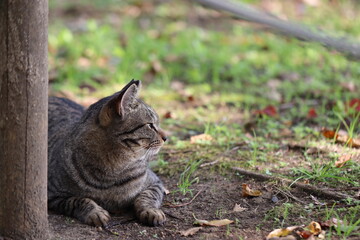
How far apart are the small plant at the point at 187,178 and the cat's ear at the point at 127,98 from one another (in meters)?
0.69

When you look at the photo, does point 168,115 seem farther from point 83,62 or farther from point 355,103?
point 83,62

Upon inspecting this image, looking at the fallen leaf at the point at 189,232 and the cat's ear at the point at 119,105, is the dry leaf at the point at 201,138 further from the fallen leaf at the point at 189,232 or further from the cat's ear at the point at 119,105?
the fallen leaf at the point at 189,232

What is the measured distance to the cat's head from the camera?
341 centimetres

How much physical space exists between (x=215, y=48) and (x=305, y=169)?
12.7 ft

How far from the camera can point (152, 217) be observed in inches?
131

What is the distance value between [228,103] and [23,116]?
3.30 meters

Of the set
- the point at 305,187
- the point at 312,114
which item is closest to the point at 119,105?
the point at 305,187

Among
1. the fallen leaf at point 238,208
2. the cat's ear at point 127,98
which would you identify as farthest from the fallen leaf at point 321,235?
the cat's ear at point 127,98

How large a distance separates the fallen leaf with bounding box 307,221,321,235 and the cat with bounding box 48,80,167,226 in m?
0.87

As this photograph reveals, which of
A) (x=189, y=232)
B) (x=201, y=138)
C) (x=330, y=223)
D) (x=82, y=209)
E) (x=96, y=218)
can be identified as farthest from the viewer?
(x=201, y=138)

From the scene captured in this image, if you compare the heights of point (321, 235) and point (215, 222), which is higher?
point (321, 235)

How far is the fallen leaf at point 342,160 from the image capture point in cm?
374

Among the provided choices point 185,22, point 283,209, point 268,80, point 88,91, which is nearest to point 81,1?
point 185,22

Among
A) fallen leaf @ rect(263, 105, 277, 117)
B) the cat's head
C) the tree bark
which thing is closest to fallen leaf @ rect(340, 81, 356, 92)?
fallen leaf @ rect(263, 105, 277, 117)
